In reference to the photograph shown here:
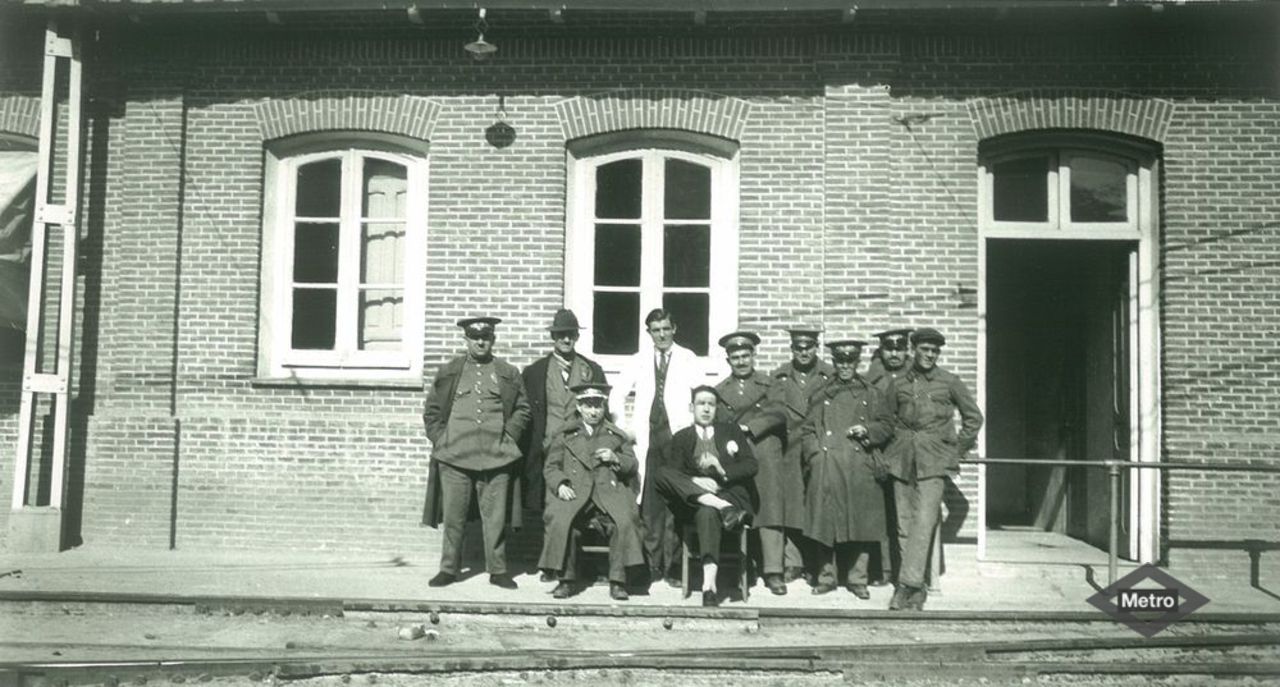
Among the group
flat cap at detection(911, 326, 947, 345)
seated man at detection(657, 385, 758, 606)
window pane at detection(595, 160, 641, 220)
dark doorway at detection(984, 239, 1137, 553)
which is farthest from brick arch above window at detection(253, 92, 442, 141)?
dark doorway at detection(984, 239, 1137, 553)

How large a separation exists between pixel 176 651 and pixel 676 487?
11.5 ft

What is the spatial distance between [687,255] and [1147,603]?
16.0ft

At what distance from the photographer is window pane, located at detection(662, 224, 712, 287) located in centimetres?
1033

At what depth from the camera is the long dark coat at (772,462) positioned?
834cm

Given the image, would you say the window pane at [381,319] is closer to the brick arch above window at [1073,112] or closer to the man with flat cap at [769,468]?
the man with flat cap at [769,468]

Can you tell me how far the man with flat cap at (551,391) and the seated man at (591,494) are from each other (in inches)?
13.8

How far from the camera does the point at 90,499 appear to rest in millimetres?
10195

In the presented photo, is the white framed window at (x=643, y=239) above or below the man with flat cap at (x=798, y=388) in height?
above

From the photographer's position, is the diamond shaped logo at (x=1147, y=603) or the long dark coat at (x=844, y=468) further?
the long dark coat at (x=844, y=468)

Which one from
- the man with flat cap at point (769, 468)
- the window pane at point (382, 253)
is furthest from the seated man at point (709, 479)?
the window pane at point (382, 253)

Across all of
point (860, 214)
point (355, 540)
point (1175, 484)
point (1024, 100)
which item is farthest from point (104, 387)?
point (1175, 484)

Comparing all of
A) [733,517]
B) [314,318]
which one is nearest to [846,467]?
[733,517]

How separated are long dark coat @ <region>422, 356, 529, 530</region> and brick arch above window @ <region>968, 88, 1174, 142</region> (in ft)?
15.7

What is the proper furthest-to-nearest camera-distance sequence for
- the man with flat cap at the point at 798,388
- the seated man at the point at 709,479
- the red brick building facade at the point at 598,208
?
the red brick building facade at the point at 598,208 → the man with flat cap at the point at 798,388 → the seated man at the point at 709,479
